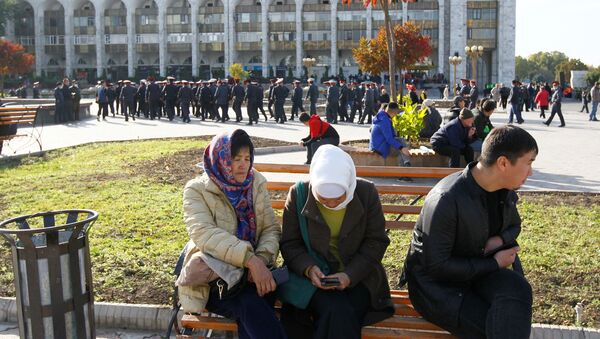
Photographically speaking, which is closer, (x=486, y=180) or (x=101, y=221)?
(x=486, y=180)


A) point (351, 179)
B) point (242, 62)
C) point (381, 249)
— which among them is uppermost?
point (242, 62)

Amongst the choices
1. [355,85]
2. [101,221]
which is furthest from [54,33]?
[101,221]

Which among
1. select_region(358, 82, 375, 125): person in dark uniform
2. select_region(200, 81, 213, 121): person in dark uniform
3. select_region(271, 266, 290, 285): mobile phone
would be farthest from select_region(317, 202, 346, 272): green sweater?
select_region(200, 81, 213, 121): person in dark uniform

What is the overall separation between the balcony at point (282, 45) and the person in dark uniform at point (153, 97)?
3998 cm

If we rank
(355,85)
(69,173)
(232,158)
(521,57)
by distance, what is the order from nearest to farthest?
1. (232,158)
2. (69,173)
3. (355,85)
4. (521,57)

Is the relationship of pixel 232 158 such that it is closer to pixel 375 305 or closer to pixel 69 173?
pixel 375 305

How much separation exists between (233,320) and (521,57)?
423 feet

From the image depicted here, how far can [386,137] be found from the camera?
10742mm

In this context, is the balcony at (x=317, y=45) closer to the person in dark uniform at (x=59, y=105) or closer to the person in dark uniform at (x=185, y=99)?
the person in dark uniform at (x=185, y=99)

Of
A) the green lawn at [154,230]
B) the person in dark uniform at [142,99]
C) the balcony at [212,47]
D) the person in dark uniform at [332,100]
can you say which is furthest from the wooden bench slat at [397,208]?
the balcony at [212,47]

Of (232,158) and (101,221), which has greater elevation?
(232,158)

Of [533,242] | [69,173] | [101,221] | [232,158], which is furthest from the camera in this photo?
[69,173]

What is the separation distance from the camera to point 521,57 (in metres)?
124

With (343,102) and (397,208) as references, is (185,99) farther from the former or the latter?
(397,208)
